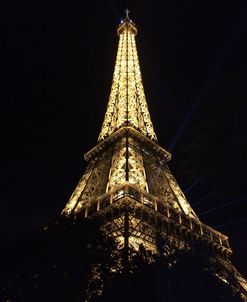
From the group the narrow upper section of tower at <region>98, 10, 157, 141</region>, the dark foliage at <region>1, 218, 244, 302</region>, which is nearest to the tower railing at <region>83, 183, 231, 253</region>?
the dark foliage at <region>1, 218, 244, 302</region>

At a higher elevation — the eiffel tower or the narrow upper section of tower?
the narrow upper section of tower

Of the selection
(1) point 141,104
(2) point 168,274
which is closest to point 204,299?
(2) point 168,274

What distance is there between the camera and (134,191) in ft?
59.2

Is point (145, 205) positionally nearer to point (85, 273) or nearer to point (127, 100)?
point (85, 273)

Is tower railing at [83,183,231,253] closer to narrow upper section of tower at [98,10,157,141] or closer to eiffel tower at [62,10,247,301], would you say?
eiffel tower at [62,10,247,301]

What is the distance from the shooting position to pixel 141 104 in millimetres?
29672

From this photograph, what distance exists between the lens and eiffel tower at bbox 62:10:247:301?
55.5ft

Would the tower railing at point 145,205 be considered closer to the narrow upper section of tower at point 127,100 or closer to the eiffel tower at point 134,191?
the eiffel tower at point 134,191

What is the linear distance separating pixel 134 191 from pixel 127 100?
12.2 m

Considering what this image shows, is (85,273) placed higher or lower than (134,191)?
lower

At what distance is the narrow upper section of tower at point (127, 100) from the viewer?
2728 cm

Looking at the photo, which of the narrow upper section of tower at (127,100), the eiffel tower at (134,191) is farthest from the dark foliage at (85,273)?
the narrow upper section of tower at (127,100)

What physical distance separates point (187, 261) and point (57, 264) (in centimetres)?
526

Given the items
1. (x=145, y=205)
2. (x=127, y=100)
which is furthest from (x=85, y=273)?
(x=127, y=100)
